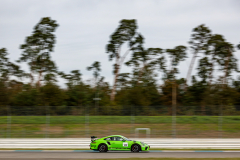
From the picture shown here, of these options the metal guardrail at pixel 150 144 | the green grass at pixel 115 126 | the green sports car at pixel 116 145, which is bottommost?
the metal guardrail at pixel 150 144

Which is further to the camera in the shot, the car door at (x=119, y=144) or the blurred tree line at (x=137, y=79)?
the blurred tree line at (x=137, y=79)

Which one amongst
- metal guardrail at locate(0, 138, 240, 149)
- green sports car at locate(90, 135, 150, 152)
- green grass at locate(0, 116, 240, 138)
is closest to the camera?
green sports car at locate(90, 135, 150, 152)

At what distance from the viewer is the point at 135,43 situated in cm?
4441

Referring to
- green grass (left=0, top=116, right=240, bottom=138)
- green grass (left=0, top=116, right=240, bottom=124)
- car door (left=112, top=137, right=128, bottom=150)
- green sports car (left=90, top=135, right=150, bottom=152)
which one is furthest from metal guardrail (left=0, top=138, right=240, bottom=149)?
green grass (left=0, top=116, right=240, bottom=124)

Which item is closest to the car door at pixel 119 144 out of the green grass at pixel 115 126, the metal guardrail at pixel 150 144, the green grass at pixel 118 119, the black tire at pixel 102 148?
the black tire at pixel 102 148

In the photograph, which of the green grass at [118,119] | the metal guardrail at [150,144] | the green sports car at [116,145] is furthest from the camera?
the green grass at [118,119]

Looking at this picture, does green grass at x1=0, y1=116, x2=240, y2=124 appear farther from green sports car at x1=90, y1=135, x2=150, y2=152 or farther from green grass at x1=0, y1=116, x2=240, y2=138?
green sports car at x1=90, y1=135, x2=150, y2=152

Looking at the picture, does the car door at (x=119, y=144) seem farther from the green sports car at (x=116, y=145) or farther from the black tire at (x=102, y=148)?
the black tire at (x=102, y=148)

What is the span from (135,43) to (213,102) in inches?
555

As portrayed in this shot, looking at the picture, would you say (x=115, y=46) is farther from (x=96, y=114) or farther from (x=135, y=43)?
(x=96, y=114)

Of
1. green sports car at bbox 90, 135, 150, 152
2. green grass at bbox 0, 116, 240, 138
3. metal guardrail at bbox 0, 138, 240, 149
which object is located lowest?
metal guardrail at bbox 0, 138, 240, 149

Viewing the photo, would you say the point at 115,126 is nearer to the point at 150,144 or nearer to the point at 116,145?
the point at 150,144

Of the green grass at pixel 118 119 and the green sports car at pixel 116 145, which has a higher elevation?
the green grass at pixel 118 119

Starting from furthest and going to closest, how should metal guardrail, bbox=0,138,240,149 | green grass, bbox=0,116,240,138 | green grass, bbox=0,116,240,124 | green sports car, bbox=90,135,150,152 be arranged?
green grass, bbox=0,116,240,124 → green grass, bbox=0,116,240,138 → metal guardrail, bbox=0,138,240,149 → green sports car, bbox=90,135,150,152
